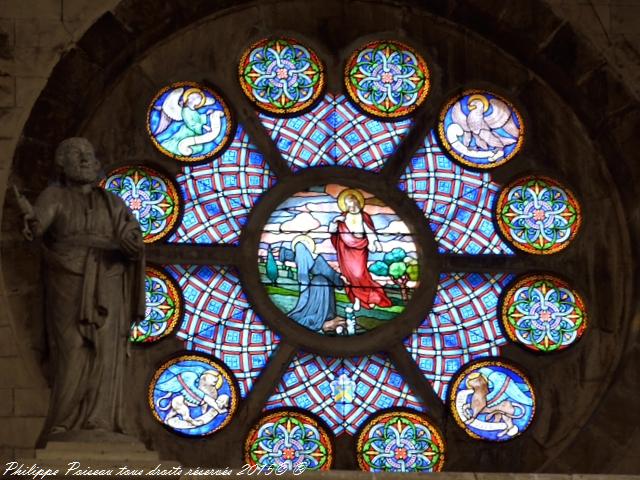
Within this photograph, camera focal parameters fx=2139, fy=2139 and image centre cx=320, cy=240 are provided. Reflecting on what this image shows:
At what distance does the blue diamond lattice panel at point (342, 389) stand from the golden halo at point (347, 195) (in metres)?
1.19

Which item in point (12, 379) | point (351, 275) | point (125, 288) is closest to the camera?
point (125, 288)

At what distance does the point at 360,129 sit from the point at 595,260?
1988 millimetres

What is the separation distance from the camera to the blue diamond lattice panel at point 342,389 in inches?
589

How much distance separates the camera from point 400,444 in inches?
585

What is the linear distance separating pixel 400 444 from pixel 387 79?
113 inches

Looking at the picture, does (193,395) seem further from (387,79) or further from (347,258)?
(387,79)

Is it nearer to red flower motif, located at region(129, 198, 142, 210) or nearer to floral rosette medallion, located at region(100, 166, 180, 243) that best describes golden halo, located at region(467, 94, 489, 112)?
floral rosette medallion, located at region(100, 166, 180, 243)

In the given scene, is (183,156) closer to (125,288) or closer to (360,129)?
(360,129)

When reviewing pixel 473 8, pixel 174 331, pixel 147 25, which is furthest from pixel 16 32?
pixel 473 8

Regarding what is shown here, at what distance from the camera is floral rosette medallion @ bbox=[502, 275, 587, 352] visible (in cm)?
1530

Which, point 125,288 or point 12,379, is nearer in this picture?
point 125,288

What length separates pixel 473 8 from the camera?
15.8 m

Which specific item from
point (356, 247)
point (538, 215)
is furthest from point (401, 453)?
point (538, 215)

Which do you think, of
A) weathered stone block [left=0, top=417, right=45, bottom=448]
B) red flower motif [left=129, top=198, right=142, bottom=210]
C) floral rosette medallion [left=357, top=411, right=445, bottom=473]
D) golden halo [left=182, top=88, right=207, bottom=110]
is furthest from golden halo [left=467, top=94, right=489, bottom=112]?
weathered stone block [left=0, top=417, right=45, bottom=448]
